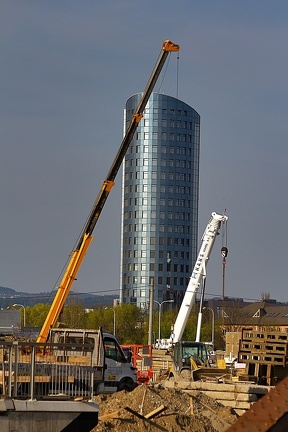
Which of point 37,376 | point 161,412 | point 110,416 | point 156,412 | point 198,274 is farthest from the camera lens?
point 198,274

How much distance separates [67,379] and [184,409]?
6.46 m

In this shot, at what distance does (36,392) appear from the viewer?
54.9 feet

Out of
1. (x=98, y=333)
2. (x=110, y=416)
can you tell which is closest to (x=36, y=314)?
(x=98, y=333)

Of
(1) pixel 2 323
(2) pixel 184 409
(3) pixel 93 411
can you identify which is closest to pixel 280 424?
(3) pixel 93 411

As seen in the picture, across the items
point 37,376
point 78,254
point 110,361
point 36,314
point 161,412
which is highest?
point 78,254

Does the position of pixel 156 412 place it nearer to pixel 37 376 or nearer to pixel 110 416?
pixel 110 416

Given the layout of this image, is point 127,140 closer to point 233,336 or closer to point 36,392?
point 36,392

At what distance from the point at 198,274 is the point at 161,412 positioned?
32926mm

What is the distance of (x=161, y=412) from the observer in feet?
71.3

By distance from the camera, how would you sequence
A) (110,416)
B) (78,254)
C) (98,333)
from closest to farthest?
(110,416), (98,333), (78,254)

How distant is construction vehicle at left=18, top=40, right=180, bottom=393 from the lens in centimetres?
2812

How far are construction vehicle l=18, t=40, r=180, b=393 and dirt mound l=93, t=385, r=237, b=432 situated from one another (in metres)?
1.57

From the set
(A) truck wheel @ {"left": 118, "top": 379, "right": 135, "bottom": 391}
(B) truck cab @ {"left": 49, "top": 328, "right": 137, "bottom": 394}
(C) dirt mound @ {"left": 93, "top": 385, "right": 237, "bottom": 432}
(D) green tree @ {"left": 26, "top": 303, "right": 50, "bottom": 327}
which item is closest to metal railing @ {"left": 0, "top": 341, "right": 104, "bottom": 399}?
(C) dirt mound @ {"left": 93, "top": 385, "right": 237, "bottom": 432}

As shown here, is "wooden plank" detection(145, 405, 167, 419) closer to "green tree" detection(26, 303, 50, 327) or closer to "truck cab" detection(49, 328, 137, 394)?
"truck cab" detection(49, 328, 137, 394)
